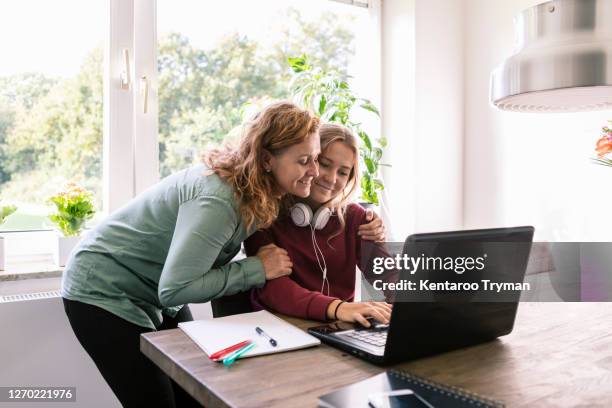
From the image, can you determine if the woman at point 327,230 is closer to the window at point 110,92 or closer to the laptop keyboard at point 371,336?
the laptop keyboard at point 371,336

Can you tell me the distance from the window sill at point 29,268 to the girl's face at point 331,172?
3.55 ft

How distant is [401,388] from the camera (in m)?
0.85

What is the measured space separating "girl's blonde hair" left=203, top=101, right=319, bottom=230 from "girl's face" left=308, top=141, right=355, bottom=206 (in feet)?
0.60

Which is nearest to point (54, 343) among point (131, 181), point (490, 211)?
point (131, 181)

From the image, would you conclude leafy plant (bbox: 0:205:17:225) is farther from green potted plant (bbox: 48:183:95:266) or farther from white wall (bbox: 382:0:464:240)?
white wall (bbox: 382:0:464:240)

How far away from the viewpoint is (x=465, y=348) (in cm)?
111

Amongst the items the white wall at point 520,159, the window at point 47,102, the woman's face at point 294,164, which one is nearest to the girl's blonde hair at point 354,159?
the woman's face at point 294,164

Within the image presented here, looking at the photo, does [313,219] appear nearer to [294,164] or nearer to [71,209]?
[294,164]

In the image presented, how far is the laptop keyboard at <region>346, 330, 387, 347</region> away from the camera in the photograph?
106 cm

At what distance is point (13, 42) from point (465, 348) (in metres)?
2.09

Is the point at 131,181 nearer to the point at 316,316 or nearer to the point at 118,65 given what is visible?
the point at 118,65

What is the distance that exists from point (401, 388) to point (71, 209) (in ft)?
5.43

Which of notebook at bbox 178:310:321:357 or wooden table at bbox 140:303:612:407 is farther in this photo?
notebook at bbox 178:310:321:357

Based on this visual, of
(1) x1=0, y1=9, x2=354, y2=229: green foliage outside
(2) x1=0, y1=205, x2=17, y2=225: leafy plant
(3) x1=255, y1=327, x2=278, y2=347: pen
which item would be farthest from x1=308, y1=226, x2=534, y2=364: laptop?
(2) x1=0, y1=205, x2=17, y2=225: leafy plant
